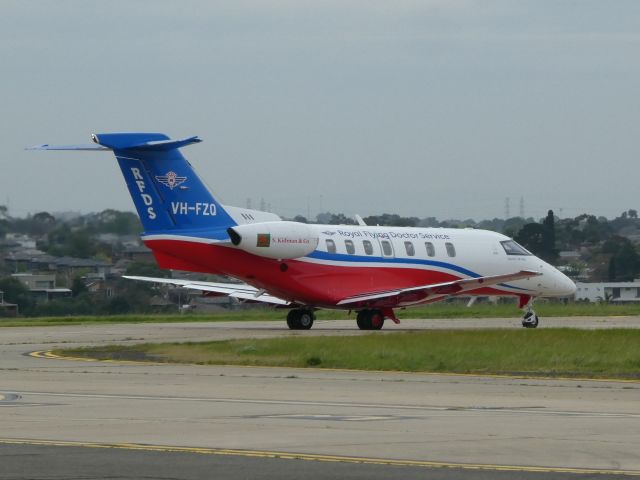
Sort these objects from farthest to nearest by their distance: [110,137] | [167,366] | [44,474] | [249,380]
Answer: [110,137] → [167,366] → [249,380] → [44,474]

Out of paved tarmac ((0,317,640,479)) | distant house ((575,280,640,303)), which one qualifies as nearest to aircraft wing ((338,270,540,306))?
paved tarmac ((0,317,640,479))

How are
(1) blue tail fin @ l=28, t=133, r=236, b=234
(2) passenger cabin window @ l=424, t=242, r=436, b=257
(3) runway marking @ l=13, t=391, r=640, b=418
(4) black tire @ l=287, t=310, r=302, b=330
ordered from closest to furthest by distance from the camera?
(3) runway marking @ l=13, t=391, r=640, b=418
(1) blue tail fin @ l=28, t=133, r=236, b=234
(4) black tire @ l=287, t=310, r=302, b=330
(2) passenger cabin window @ l=424, t=242, r=436, b=257

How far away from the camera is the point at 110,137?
44.9m

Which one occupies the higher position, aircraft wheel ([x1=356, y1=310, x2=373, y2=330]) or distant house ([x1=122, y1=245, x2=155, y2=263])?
distant house ([x1=122, y1=245, x2=155, y2=263])

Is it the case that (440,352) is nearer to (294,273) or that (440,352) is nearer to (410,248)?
(294,273)

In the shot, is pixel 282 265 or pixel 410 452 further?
pixel 282 265

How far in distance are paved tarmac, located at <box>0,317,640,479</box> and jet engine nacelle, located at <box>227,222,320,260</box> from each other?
1364 centimetres

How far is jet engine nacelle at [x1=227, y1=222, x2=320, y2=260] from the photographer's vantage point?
4562 centimetres

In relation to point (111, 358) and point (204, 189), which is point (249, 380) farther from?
point (204, 189)

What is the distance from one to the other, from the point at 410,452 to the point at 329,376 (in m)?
12.3

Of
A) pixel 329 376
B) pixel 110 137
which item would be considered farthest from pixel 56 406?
Answer: pixel 110 137

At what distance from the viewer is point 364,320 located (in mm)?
49938

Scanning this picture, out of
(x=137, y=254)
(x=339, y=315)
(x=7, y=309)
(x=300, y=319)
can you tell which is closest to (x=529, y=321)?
(x=300, y=319)

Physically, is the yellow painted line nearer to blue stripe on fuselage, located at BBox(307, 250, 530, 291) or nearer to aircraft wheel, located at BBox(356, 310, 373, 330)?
blue stripe on fuselage, located at BBox(307, 250, 530, 291)
